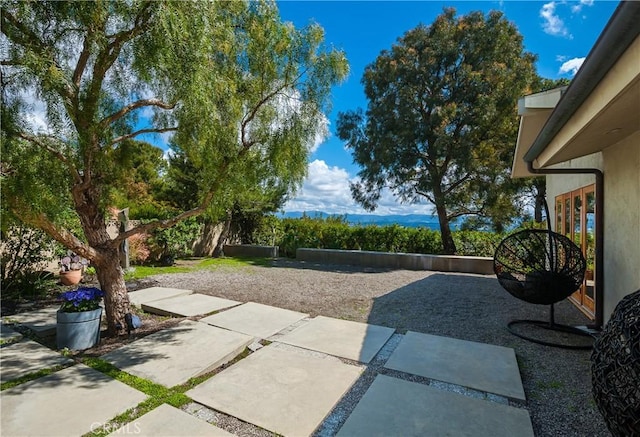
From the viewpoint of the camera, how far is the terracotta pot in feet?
24.3

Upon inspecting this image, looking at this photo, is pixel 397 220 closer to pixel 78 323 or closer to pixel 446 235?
pixel 446 235

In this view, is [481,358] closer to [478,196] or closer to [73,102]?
[73,102]

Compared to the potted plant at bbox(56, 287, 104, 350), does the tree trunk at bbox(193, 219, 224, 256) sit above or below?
above

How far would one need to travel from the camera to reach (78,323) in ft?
13.1

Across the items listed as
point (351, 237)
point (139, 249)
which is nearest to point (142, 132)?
point (139, 249)

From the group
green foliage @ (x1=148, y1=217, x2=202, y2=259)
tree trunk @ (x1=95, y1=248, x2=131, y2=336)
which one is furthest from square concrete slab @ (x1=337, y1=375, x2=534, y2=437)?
green foliage @ (x1=148, y1=217, x2=202, y2=259)

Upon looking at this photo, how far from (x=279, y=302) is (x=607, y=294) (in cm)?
540

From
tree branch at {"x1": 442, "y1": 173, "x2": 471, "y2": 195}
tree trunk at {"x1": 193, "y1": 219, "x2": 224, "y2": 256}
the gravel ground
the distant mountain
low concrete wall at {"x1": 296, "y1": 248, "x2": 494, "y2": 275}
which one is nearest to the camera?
the gravel ground

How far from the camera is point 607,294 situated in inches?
182

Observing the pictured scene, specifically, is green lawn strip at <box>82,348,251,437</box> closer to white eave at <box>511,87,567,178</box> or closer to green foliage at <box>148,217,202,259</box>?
white eave at <box>511,87,567,178</box>

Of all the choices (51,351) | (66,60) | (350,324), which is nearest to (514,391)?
(350,324)

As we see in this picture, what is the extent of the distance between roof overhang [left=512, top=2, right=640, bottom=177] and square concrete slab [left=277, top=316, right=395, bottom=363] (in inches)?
125

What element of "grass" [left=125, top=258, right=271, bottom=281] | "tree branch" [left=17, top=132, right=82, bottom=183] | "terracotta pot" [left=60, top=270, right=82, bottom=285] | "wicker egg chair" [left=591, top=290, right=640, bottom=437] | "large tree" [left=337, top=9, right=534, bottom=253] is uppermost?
"large tree" [left=337, top=9, right=534, bottom=253]

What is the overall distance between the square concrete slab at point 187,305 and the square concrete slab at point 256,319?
1.27ft
